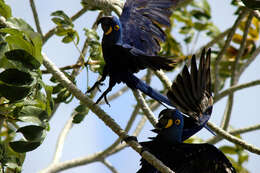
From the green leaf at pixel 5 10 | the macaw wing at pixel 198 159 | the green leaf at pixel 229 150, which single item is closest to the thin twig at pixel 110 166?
the green leaf at pixel 229 150

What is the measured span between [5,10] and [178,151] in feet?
4.34

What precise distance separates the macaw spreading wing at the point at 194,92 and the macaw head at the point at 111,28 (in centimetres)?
44

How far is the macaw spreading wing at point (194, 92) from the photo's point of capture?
2.38 meters

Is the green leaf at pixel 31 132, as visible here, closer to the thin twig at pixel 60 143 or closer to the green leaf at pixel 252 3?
the green leaf at pixel 252 3

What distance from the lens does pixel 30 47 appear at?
1590 millimetres

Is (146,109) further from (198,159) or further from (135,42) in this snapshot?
(135,42)

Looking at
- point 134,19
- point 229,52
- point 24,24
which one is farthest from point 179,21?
point 24,24

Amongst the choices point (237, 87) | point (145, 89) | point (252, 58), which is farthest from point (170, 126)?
point (252, 58)

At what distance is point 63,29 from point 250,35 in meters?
2.84

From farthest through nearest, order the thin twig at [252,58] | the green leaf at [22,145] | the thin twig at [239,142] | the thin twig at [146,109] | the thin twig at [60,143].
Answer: the thin twig at [60,143] → the thin twig at [252,58] → the thin twig at [146,109] → the thin twig at [239,142] → the green leaf at [22,145]

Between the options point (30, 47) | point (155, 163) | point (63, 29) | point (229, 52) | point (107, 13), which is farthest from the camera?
point (229, 52)

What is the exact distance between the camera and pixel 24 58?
1.58m

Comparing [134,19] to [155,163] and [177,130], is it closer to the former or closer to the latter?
[177,130]

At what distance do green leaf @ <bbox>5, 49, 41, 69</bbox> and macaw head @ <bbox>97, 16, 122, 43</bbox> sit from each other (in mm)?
865
